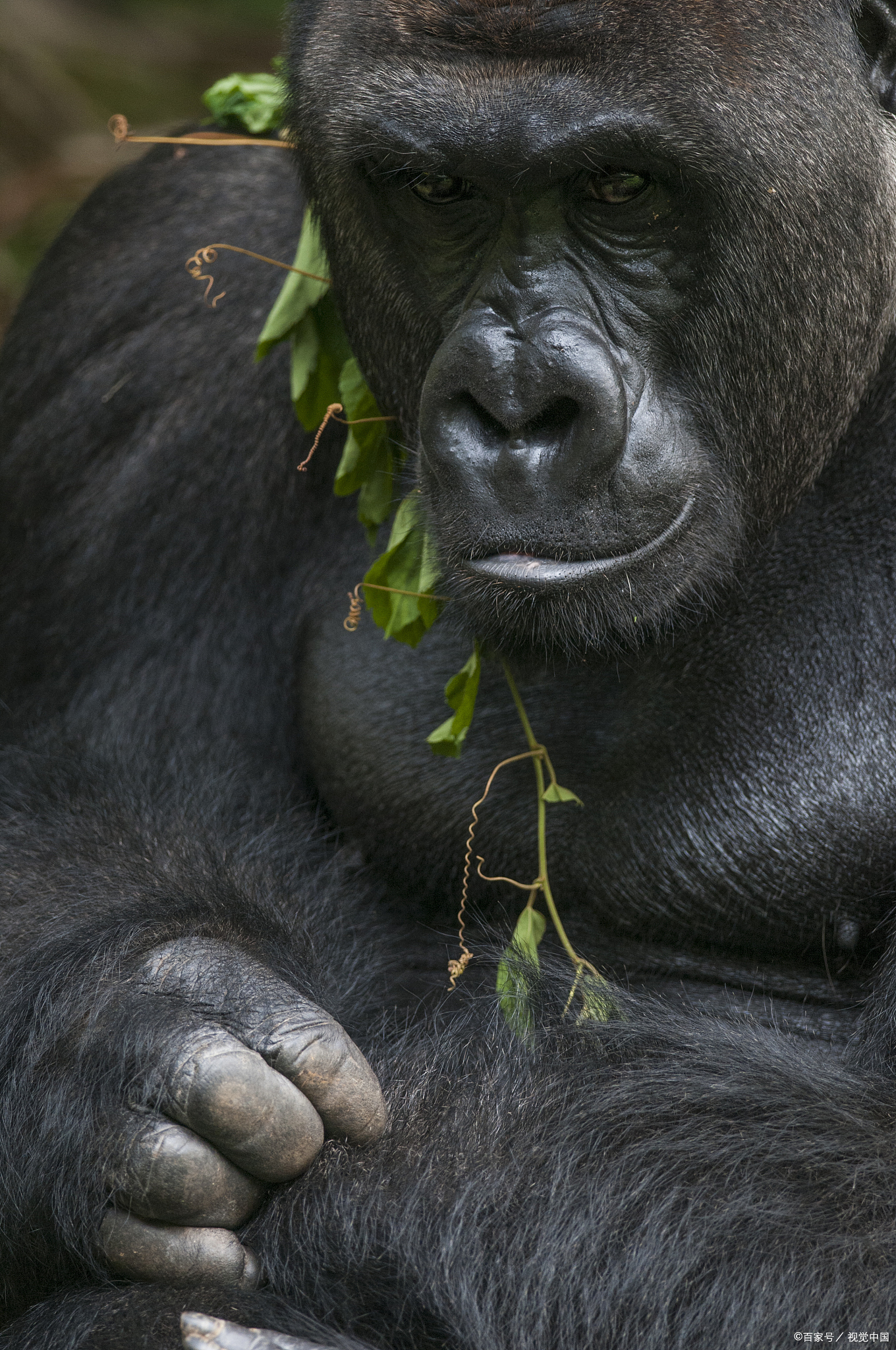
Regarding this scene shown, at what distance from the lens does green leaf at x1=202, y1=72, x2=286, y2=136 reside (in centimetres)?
356

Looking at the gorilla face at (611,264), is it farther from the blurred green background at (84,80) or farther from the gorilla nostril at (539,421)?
the blurred green background at (84,80)

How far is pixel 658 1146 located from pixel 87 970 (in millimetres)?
976

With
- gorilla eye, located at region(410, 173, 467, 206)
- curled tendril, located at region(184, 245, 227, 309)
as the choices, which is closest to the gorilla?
gorilla eye, located at region(410, 173, 467, 206)

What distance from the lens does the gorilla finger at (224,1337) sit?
6.81 feet

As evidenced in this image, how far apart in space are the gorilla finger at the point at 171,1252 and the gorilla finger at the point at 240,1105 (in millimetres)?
120

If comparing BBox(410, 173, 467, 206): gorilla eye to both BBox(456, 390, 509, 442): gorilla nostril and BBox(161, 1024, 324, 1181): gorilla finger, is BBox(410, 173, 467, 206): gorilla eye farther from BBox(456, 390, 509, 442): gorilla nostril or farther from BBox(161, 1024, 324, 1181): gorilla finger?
BBox(161, 1024, 324, 1181): gorilla finger

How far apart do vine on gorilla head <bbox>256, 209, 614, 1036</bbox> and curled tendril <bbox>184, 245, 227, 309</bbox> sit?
215 mm

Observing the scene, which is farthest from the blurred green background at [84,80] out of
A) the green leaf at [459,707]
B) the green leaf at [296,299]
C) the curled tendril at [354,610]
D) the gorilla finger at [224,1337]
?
the gorilla finger at [224,1337]

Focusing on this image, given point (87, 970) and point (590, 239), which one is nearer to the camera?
point (590, 239)

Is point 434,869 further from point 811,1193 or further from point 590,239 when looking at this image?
point 590,239

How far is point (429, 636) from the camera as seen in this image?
10.4 feet

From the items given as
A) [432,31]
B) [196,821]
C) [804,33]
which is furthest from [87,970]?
[804,33]

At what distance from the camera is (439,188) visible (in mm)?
2461

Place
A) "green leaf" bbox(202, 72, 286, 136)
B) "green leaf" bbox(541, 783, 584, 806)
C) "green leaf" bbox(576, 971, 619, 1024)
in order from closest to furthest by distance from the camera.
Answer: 1. "green leaf" bbox(576, 971, 619, 1024)
2. "green leaf" bbox(541, 783, 584, 806)
3. "green leaf" bbox(202, 72, 286, 136)
